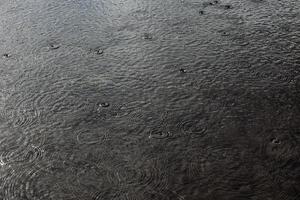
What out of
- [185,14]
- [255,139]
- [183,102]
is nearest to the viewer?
[255,139]

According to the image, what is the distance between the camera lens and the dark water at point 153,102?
2.99 m

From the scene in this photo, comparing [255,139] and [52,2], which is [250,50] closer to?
[255,139]

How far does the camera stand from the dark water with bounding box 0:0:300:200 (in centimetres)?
299

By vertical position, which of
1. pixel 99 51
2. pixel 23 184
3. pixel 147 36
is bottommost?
pixel 23 184

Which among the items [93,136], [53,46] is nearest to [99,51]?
[53,46]

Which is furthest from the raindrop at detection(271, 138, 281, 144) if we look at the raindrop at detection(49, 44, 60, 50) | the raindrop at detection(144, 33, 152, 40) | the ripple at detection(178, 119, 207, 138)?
the raindrop at detection(49, 44, 60, 50)

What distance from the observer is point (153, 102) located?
12.6 ft

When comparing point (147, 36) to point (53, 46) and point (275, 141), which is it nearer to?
point (53, 46)

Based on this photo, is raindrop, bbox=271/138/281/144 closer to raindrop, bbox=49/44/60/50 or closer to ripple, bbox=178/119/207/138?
ripple, bbox=178/119/207/138

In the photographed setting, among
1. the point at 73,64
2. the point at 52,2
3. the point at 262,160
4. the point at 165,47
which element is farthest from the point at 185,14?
the point at 262,160

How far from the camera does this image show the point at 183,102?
3.80m

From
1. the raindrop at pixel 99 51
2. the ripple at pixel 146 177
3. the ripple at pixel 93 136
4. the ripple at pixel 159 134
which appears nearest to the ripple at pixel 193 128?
the ripple at pixel 159 134

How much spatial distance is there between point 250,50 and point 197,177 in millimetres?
2167

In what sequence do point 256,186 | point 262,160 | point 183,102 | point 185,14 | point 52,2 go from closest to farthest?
point 256,186
point 262,160
point 183,102
point 185,14
point 52,2
